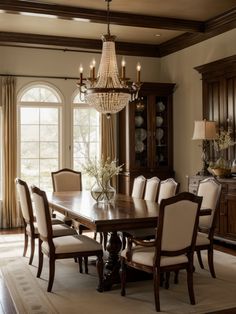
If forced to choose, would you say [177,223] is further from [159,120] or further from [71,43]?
[71,43]

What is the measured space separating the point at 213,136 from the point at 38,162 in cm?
308

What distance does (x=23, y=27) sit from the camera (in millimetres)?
6887

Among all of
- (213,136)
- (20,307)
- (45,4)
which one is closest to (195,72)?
(213,136)

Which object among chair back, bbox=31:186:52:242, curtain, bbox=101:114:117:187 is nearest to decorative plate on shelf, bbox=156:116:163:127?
curtain, bbox=101:114:117:187

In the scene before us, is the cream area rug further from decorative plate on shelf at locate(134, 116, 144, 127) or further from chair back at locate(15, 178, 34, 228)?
decorative plate on shelf at locate(134, 116, 144, 127)

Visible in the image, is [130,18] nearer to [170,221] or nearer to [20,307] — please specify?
[170,221]

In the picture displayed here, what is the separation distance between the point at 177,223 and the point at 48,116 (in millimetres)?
4762

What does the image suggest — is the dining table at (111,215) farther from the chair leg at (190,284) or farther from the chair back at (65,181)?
the chair back at (65,181)

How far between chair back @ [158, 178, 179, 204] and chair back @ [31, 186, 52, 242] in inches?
58.8

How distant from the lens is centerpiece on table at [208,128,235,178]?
606 centimetres

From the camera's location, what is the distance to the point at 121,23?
6234 mm

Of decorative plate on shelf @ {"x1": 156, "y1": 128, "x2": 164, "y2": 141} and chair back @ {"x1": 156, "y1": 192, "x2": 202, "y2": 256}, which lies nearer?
chair back @ {"x1": 156, "y1": 192, "x2": 202, "y2": 256}

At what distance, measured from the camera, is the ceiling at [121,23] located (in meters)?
5.78

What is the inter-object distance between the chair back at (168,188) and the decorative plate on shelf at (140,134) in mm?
2525
